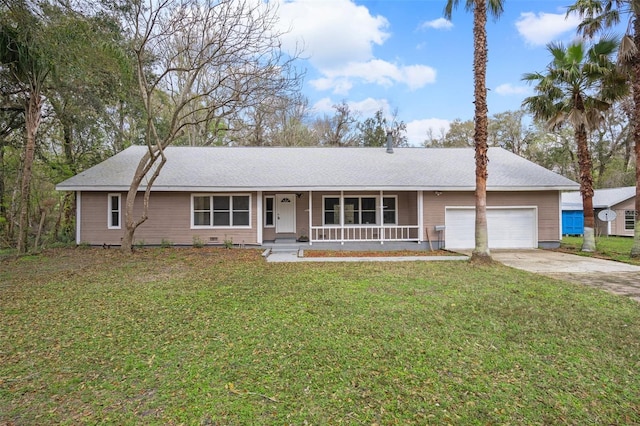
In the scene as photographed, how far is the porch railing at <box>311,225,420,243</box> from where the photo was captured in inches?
517

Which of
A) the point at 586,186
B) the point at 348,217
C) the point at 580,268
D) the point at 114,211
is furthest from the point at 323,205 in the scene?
the point at 586,186

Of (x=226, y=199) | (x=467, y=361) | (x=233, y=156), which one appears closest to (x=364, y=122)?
(x=233, y=156)

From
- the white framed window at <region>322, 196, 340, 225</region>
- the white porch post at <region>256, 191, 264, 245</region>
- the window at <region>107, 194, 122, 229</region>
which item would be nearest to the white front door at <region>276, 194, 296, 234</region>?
the white porch post at <region>256, 191, 264, 245</region>

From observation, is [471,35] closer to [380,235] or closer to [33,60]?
[380,235]

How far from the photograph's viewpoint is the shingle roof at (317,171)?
12719 millimetres

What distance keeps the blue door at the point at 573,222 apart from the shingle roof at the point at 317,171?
9869 mm

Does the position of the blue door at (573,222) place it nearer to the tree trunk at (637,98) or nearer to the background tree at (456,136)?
the tree trunk at (637,98)

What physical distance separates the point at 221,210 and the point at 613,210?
2429 centimetres

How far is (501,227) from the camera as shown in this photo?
13.3 metres

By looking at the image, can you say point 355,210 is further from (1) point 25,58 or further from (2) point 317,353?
(1) point 25,58

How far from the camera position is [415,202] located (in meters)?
13.6

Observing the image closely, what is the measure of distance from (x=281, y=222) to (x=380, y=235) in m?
4.20

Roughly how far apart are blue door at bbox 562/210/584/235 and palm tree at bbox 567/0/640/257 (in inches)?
481

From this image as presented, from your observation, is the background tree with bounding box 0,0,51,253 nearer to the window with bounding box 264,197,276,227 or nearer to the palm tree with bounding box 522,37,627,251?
the window with bounding box 264,197,276,227
